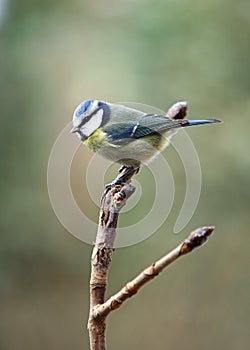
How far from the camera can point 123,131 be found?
64 cm

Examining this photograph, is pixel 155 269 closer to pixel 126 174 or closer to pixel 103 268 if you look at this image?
pixel 103 268

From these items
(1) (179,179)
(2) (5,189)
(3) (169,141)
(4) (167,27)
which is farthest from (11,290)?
(3) (169,141)

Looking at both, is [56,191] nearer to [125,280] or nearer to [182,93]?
[182,93]

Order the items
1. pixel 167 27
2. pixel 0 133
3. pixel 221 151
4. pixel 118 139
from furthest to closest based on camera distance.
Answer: pixel 0 133 → pixel 221 151 → pixel 167 27 → pixel 118 139

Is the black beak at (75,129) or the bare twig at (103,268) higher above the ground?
the black beak at (75,129)

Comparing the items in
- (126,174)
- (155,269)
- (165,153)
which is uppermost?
(165,153)

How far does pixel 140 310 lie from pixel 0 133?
2.24 ft

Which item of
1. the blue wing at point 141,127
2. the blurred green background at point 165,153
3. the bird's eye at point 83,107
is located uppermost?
the blurred green background at point 165,153

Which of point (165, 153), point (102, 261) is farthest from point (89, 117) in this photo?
point (165, 153)

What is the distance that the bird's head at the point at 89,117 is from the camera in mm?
555

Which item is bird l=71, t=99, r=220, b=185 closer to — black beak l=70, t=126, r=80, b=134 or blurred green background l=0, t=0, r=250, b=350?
black beak l=70, t=126, r=80, b=134

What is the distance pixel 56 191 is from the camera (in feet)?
2.36

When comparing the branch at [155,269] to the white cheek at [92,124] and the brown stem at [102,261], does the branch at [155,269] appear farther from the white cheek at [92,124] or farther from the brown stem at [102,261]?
the white cheek at [92,124]

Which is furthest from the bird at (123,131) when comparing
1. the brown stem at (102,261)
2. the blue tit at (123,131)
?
the brown stem at (102,261)
